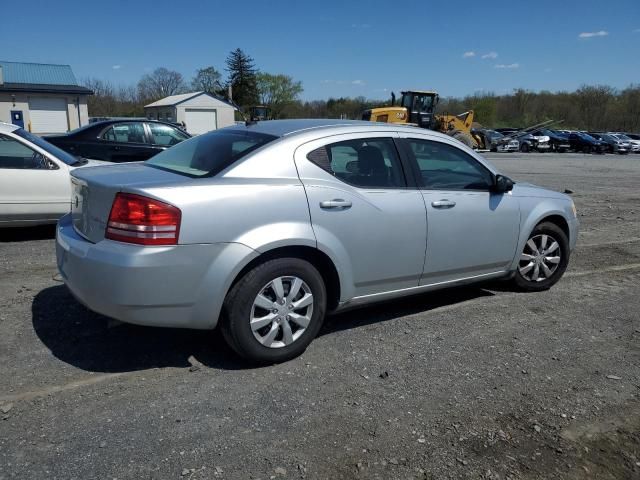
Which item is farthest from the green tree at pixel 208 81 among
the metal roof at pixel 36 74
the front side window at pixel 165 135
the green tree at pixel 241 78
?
the front side window at pixel 165 135

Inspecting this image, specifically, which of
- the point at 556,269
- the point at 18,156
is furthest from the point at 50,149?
the point at 556,269

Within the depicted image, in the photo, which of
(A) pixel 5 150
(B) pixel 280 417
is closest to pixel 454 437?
(B) pixel 280 417

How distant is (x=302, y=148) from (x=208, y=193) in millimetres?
832

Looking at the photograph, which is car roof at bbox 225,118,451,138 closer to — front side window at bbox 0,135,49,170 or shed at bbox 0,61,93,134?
front side window at bbox 0,135,49,170

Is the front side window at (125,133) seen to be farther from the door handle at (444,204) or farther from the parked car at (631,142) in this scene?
the parked car at (631,142)

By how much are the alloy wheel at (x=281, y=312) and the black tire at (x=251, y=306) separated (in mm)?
28

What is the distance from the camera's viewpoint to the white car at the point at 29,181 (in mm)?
6805

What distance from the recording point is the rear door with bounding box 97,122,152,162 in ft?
31.5

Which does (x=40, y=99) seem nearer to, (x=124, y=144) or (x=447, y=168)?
(x=124, y=144)

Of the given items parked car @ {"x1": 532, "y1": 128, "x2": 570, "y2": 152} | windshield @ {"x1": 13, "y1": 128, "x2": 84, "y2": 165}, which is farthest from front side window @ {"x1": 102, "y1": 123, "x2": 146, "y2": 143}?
parked car @ {"x1": 532, "y1": 128, "x2": 570, "y2": 152}

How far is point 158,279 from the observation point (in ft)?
10.5

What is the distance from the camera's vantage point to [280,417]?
308 cm

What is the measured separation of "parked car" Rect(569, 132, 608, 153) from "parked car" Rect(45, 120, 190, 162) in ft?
121

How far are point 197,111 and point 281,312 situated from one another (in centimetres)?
5324
